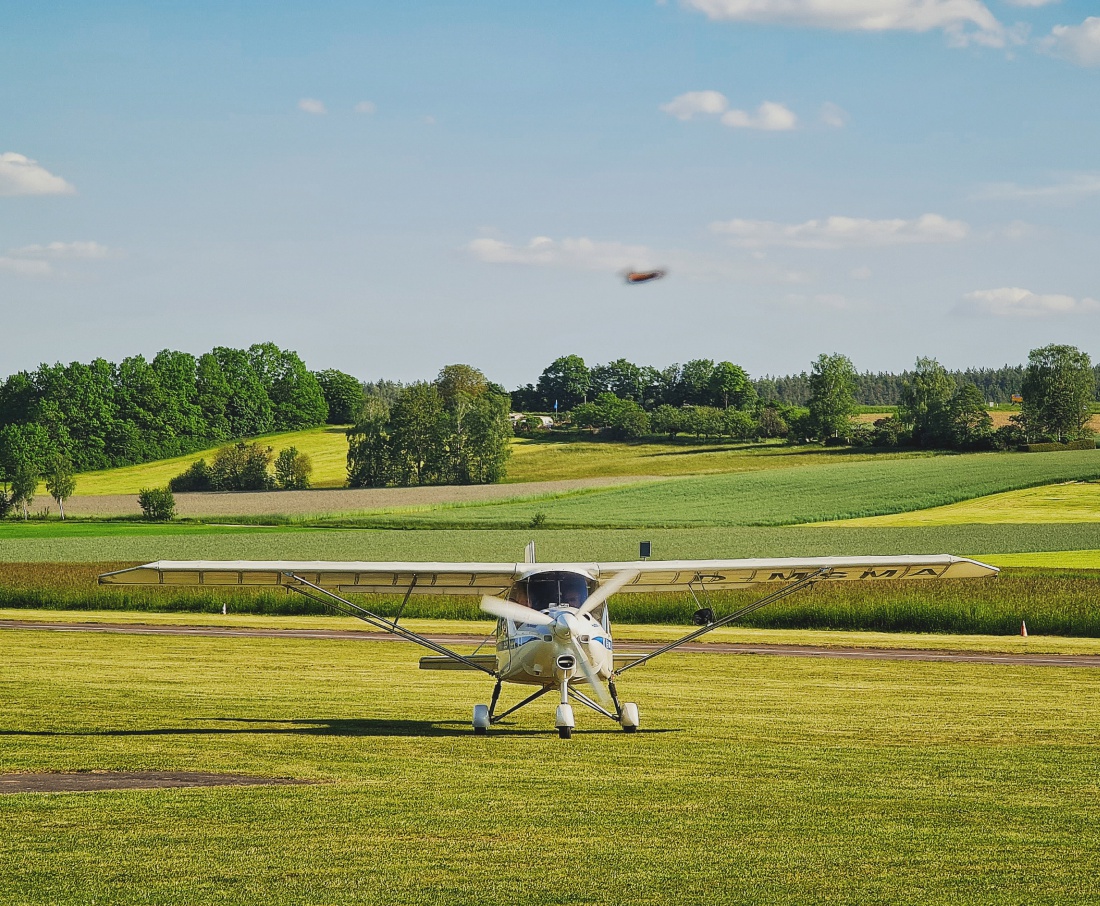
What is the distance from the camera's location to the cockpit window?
15445 mm

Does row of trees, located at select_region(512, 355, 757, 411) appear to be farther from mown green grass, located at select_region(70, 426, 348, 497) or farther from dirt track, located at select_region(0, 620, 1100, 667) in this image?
dirt track, located at select_region(0, 620, 1100, 667)

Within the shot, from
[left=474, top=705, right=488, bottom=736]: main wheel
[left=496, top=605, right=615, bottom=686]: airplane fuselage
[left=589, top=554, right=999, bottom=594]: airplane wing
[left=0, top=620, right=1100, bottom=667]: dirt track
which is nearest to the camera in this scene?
[left=496, top=605, right=615, bottom=686]: airplane fuselage

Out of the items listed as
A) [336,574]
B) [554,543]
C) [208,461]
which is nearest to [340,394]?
[208,461]

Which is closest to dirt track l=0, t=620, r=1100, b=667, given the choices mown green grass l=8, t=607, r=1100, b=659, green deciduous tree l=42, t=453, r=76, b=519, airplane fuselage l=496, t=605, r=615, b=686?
mown green grass l=8, t=607, r=1100, b=659

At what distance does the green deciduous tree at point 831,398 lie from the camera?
130875mm

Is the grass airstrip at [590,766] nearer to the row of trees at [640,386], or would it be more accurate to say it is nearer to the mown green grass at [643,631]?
the mown green grass at [643,631]

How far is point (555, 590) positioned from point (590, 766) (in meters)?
2.36

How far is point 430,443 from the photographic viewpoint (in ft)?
391

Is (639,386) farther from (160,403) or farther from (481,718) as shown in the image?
(481,718)

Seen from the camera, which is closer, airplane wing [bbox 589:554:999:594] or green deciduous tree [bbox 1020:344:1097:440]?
airplane wing [bbox 589:554:999:594]

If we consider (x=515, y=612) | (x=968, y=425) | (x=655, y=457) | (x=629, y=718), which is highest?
(x=968, y=425)

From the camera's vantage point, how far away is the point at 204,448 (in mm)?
141625

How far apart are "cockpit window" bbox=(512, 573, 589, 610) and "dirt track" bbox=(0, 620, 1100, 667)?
55.3 feet

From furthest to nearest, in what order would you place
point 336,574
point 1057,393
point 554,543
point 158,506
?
point 1057,393 < point 158,506 < point 554,543 < point 336,574
